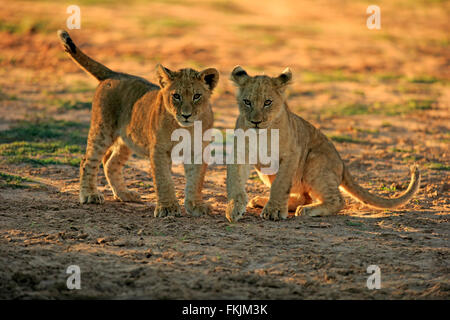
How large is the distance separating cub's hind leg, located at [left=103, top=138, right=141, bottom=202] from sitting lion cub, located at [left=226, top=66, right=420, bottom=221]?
4.60 ft

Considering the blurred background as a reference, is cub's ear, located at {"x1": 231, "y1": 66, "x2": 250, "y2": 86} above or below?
below

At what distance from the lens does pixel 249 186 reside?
8.53 meters

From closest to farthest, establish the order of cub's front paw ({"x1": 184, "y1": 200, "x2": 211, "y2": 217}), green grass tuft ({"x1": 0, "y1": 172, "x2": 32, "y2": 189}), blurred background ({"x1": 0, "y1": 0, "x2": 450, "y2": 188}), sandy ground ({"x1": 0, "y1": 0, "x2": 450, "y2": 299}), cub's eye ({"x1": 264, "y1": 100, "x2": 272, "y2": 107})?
1. sandy ground ({"x1": 0, "y1": 0, "x2": 450, "y2": 299})
2. cub's eye ({"x1": 264, "y1": 100, "x2": 272, "y2": 107})
3. cub's front paw ({"x1": 184, "y1": 200, "x2": 211, "y2": 217})
4. green grass tuft ({"x1": 0, "y1": 172, "x2": 32, "y2": 189})
5. blurred background ({"x1": 0, "y1": 0, "x2": 450, "y2": 188})

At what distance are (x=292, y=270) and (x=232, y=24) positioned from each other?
1884 centimetres

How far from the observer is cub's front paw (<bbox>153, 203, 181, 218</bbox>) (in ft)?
21.7

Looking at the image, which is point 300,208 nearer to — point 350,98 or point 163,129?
point 163,129

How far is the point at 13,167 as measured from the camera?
8.77m

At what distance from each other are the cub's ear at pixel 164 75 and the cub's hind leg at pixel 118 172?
1.16 metres

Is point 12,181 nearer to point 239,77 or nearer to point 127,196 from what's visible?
point 127,196

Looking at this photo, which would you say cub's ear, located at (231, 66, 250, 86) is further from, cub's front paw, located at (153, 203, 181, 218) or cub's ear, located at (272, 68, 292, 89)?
cub's front paw, located at (153, 203, 181, 218)

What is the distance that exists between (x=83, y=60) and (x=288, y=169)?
8.89 ft

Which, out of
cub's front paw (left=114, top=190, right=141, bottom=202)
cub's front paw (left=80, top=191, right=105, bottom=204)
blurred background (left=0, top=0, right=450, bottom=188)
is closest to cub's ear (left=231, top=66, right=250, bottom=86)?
cub's front paw (left=114, top=190, right=141, bottom=202)

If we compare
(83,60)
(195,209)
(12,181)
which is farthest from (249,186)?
(12,181)
